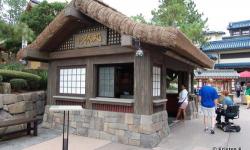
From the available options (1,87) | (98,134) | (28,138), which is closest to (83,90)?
(98,134)

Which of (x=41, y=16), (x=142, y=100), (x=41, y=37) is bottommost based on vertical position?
(x=142, y=100)

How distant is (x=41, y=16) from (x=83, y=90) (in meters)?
11.0

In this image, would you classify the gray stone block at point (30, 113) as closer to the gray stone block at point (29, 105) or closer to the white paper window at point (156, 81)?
the gray stone block at point (29, 105)

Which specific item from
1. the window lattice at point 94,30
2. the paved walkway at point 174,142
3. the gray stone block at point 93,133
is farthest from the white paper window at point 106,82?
the paved walkway at point 174,142

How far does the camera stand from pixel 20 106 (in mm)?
9742

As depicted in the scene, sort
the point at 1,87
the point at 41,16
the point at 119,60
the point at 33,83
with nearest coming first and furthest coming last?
the point at 119,60
the point at 1,87
the point at 33,83
the point at 41,16

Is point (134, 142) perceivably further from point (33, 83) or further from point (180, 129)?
point (33, 83)

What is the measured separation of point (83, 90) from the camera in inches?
346

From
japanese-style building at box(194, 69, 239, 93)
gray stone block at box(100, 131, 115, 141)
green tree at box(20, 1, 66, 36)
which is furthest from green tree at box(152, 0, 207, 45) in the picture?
gray stone block at box(100, 131, 115, 141)

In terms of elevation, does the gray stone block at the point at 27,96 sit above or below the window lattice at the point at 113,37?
below

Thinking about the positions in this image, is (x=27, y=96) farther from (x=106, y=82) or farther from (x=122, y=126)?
(x=122, y=126)

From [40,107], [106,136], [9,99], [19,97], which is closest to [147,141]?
[106,136]

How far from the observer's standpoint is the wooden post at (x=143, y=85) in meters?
7.12

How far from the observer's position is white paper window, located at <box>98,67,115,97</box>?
A: 823cm
